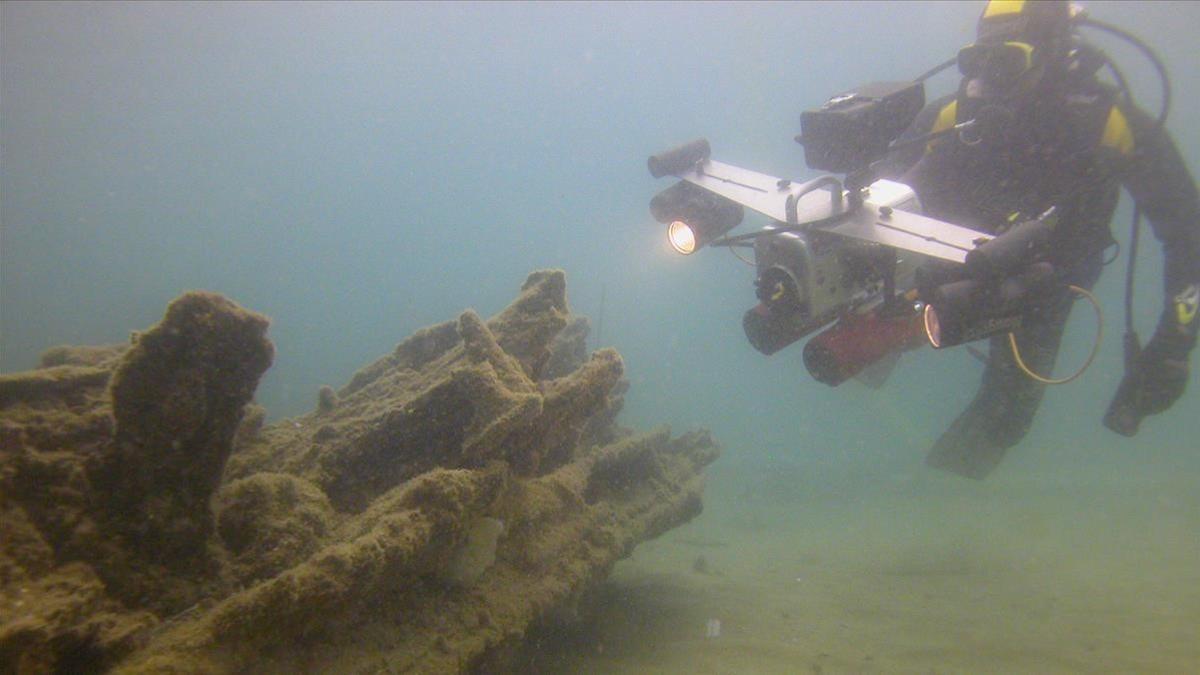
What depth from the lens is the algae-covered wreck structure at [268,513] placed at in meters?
2.08

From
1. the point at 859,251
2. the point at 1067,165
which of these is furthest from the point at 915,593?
the point at 859,251

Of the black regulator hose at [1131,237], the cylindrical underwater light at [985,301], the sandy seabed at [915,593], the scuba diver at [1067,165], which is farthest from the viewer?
the black regulator hose at [1131,237]

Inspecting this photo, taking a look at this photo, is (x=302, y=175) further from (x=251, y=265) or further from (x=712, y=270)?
(x=712, y=270)

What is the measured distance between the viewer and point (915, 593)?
6.61 m

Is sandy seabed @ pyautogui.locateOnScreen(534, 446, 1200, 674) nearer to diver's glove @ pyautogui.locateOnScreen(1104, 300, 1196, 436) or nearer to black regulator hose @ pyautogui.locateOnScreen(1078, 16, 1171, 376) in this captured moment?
diver's glove @ pyautogui.locateOnScreen(1104, 300, 1196, 436)

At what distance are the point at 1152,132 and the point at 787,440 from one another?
29.7m

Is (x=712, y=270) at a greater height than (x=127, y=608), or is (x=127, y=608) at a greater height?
(x=127, y=608)

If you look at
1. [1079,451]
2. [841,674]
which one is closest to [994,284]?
[841,674]

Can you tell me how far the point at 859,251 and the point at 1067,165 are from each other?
2.35 metres

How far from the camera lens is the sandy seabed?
4.41 metres

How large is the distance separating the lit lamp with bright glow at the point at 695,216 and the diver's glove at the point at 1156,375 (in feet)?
11.3

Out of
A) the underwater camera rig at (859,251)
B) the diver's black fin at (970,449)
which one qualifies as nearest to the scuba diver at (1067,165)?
the underwater camera rig at (859,251)

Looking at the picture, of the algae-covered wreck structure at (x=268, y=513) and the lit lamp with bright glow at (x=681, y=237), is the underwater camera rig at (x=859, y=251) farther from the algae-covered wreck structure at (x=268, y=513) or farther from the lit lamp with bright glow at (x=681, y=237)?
the algae-covered wreck structure at (x=268, y=513)

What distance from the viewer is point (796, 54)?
85.1 meters
